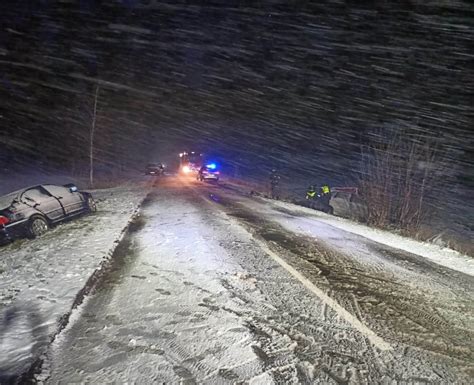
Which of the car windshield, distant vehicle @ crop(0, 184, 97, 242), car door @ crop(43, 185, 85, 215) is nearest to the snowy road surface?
distant vehicle @ crop(0, 184, 97, 242)

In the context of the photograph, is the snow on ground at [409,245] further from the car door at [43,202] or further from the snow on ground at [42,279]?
the car door at [43,202]

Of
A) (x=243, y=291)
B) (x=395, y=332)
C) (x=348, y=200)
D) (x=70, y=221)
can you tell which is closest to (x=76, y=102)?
(x=70, y=221)

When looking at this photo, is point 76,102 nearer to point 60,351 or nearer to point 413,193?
point 413,193

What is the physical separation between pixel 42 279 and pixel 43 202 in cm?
567

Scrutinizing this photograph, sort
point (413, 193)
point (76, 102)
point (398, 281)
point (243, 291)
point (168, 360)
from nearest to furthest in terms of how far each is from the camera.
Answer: point (168, 360) < point (243, 291) < point (398, 281) < point (413, 193) < point (76, 102)

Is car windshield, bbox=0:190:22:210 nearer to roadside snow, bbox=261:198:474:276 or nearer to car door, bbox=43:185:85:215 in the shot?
car door, bbox=43:185:85:215

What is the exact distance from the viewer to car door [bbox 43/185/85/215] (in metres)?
11.4

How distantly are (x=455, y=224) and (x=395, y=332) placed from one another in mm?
22282

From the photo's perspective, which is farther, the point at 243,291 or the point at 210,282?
the point at 210,282

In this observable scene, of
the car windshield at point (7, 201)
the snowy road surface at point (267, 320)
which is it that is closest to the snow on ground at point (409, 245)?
the snowy road surface at point (267, 320)

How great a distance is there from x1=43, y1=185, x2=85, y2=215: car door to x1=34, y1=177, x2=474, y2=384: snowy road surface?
4.99 meters

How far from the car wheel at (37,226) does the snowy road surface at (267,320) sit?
3496 mm

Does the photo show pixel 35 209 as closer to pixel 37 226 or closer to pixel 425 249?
pixel 37 226

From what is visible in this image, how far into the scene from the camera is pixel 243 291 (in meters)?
5.25
